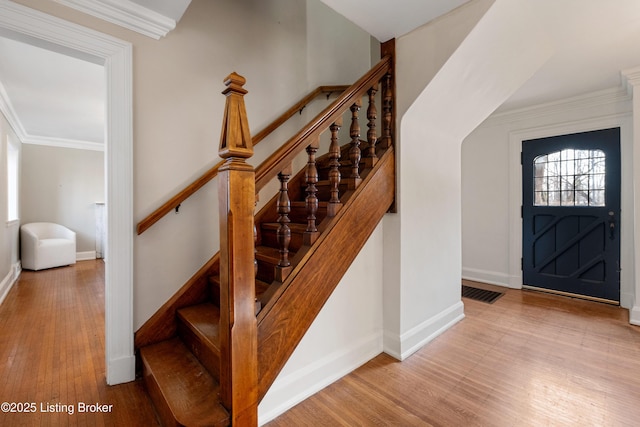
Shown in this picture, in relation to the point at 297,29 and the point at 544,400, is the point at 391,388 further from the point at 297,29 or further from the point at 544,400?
the point at 297,29

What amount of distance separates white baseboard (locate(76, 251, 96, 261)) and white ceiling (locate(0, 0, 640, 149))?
2.78 meters

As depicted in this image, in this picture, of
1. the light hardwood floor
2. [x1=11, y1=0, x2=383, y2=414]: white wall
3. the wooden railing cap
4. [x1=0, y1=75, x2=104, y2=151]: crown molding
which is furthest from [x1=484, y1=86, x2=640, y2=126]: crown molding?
[x1=0, y1=75, x2=104, y2=151]: crown molding

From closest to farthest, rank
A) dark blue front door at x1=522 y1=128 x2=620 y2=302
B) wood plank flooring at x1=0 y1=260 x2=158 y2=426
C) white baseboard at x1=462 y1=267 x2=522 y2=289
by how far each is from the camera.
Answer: wood plank flooring at x1=0 y1=260 x2=158 y2=426 → dark blue front door at x1=522 y1=128 x2=620 y2=302 → white baseboard at x1=462 y1=267 x2=522 y2=289

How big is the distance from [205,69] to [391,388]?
257cm

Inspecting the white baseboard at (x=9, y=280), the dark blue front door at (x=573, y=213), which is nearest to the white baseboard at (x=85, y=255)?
the white baseboard at (x=9, y=280)

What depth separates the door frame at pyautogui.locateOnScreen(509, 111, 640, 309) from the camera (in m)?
3.14

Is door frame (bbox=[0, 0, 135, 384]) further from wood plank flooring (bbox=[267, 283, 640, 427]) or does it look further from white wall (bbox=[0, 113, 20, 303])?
white wall (bbox=[0, 113, 20, 303])

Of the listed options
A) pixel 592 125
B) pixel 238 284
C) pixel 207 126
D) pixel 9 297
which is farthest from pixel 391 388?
pixel 9 297

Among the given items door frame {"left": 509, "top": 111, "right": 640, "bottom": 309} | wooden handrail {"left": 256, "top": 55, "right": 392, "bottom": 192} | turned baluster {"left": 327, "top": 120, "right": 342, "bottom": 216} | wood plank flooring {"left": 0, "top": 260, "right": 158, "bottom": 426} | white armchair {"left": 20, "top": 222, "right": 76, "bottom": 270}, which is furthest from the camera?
white armchair {"left": 20, "top": 222, "right": 76, "bottom": 270}

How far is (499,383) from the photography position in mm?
1840

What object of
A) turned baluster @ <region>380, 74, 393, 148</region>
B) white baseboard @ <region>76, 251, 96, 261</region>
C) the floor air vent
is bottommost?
the floor air vent

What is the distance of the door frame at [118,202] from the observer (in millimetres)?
1761

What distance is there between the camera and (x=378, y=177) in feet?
6.65

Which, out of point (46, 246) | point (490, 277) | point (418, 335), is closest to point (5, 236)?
point (46, 246)
